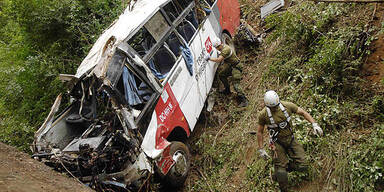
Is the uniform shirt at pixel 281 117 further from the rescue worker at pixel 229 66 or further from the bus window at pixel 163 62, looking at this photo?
the rescue worker at pixel 229 66

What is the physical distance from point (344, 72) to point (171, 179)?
331 centimetres

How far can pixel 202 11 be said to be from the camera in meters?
6.11

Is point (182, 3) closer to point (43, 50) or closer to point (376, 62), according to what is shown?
point (376, 62)

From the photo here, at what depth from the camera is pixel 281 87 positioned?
18.3ft

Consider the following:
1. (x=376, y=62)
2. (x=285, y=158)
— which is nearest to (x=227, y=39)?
(x=376, y=62)

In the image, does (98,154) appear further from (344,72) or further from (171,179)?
(344,72)

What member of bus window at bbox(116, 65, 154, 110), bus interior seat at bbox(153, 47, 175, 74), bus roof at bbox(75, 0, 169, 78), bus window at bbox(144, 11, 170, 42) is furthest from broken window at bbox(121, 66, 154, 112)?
bus interior seat at bbox(153, 47, 175, 74)

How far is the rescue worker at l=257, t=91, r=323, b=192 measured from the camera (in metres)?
3.79

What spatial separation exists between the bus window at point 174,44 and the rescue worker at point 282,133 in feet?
6.94

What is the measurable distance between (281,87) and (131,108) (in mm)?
3031

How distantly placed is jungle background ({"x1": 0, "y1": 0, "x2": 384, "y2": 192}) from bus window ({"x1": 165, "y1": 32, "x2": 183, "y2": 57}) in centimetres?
176

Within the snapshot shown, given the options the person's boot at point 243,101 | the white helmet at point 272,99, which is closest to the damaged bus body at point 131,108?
the person's boot at point 243,101

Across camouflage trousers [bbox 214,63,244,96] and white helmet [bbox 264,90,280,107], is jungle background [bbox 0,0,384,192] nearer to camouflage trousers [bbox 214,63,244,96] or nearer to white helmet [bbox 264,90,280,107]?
camouflage trousers [bbox 214,63,244,96]

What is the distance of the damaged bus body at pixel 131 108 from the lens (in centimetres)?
385
